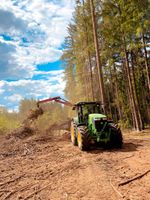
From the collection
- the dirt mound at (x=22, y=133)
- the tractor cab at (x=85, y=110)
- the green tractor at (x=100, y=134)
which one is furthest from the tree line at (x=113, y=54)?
the dirt mound at (x=22, y=133)

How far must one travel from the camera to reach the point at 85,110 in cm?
1198

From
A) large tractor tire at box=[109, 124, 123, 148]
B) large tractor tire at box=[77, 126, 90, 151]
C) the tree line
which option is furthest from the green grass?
large tractor tire at box=[109, 124, 123, 148]

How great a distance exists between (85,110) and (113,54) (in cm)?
1004

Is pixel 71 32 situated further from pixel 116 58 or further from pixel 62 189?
pixel 62 189

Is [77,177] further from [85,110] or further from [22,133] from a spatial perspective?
[22,133]

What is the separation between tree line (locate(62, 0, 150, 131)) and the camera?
54.3ft

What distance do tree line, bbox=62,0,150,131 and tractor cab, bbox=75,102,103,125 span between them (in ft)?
6.44

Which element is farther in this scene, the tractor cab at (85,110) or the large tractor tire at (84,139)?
the tractor cab at (85,110)

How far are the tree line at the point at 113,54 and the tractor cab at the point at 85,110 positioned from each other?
196 cm

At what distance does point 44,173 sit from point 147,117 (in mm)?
25537

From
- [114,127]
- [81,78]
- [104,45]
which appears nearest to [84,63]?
[81,78]

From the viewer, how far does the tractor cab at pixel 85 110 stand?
1184cm

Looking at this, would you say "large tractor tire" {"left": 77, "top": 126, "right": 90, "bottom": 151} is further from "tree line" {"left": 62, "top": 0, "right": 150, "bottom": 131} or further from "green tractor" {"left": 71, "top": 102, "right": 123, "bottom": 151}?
"tree line" {"left": 62, "top": 0, "right": 150, "bottom": 131}

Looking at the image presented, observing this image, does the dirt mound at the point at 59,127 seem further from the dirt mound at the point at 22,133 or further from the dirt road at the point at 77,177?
the dirt road at the point at 77,177
